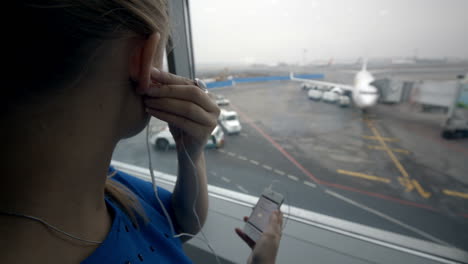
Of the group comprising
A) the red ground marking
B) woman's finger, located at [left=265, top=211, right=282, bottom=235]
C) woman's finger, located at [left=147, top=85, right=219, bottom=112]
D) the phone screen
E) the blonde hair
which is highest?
the blonde hair

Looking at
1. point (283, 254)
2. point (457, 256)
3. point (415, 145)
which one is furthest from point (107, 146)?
point (415, 145)

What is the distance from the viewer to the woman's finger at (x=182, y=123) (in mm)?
498

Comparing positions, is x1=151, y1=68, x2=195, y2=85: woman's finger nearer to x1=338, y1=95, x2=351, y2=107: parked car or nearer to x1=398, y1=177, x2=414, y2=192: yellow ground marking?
x1=398, y1=177, x2=414, y2=192: yellow ground marking

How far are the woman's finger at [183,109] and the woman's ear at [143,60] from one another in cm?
5

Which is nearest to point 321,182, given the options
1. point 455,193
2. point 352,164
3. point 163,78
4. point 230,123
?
point 352,164

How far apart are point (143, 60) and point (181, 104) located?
5.5 inches

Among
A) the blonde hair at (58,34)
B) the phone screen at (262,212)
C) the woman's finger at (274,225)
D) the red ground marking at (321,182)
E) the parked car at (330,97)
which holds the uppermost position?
the blonde hair at (58,34)

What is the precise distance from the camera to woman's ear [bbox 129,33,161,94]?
15.1 inches

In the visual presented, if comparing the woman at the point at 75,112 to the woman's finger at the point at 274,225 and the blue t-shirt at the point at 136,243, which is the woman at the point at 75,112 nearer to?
the blue t-shirt at the point at 136,243

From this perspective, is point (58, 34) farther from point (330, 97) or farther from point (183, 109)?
point (330, 97)

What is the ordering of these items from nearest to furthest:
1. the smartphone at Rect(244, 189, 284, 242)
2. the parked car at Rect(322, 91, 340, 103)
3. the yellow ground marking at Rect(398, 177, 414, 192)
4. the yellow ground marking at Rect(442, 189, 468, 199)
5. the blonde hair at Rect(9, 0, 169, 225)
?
the blonde hair at Rect(9, 0, 169, 225) < the smartphone at Rect(244, 189, 284, 242) < the yellow ground marking at Rect(442, 189, 468, 199) < the yellow ground marking at Rect(398, 177, 414, 192) < the parked car at Rect(322, 91, 340, 103)

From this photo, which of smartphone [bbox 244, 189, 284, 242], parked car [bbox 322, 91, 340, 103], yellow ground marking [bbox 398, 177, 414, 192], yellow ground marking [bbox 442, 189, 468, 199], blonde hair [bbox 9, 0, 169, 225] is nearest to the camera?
blonde hair [bbox 9, 0, 169, 225]

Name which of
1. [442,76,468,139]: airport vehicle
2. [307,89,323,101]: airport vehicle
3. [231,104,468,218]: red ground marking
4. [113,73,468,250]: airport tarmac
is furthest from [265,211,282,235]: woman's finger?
[307,89,323,101]: airport vehicle

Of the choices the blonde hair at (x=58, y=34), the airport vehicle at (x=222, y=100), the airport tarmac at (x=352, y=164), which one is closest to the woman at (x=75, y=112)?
the blonde hair at (x=58, y=34)
